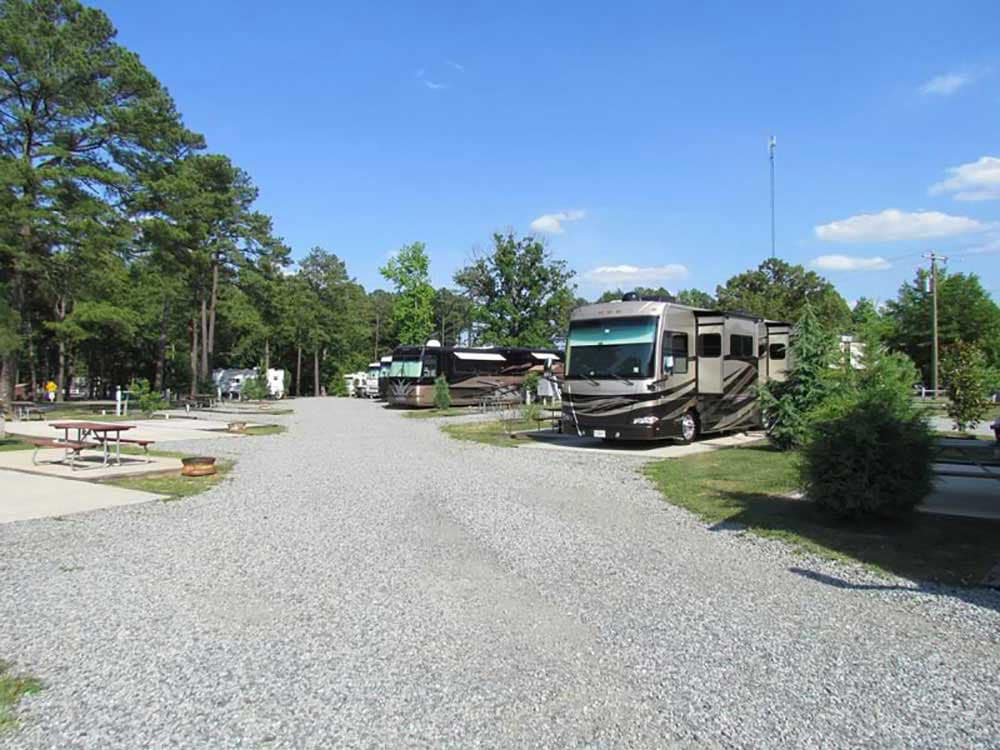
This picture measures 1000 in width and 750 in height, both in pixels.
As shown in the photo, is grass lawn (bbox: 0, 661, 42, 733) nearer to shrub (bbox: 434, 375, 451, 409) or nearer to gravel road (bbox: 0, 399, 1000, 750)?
gravel road (bbox: 0, 399, 1000, 750)

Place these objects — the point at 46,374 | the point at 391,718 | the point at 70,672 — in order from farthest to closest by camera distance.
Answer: the point at 46,374 → the point at 70,672 → the point at 391,718

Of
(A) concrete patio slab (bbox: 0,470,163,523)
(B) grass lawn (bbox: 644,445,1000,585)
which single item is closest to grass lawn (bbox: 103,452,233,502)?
(A) concrete patio slab (bbox: 0,470,163,523)

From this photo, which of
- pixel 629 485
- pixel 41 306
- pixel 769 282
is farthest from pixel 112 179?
pixel 769 282

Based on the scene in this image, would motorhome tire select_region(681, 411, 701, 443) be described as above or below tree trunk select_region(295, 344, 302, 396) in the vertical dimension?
below

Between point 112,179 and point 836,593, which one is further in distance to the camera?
point 112,179

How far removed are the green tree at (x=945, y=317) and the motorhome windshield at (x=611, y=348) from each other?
113 ft

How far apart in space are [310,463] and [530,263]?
34666mm

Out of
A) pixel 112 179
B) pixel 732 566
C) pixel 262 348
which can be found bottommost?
pixel 732 566

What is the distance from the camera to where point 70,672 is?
351cm

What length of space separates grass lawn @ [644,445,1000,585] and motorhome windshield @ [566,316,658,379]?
3.94 metres

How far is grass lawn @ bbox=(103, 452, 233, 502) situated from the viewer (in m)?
9.30

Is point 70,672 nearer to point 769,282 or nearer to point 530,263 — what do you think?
point 530,263

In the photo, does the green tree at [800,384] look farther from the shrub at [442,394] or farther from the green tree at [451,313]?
the green tree at [451,313]

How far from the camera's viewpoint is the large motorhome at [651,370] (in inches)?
538
